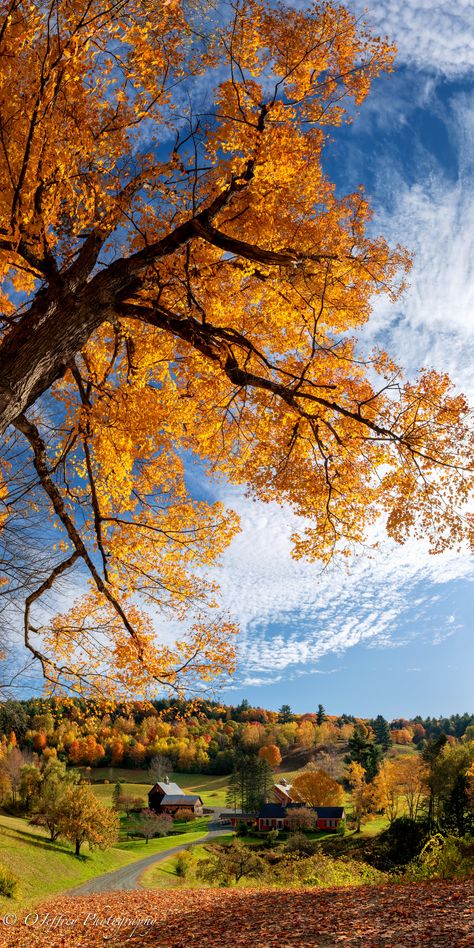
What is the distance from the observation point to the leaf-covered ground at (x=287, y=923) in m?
4.88

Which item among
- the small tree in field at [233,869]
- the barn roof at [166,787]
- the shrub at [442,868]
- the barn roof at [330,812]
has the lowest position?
the barn roof at [166,787]

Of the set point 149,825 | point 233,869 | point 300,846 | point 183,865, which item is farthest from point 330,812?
point 233,869

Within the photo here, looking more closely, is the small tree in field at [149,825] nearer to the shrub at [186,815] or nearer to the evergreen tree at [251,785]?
the shrub at [186,815]

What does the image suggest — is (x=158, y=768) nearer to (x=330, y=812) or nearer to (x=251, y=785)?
(x=251, y=785)

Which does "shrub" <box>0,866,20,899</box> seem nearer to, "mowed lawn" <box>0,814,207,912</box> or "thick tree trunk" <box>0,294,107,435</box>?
"mowed lawn" <box>0,814,207,912</box>

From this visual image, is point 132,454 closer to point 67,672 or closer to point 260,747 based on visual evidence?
point 67,672

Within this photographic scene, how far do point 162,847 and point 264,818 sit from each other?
12210 millimetres

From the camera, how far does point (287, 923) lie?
5949mm

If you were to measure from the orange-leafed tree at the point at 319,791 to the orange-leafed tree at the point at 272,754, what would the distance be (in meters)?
29.3

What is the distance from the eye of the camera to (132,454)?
902 cm

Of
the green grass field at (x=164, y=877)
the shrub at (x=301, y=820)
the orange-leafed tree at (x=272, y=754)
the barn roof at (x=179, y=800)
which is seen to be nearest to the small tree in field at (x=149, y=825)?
the barn roof at (x=179, y=800)

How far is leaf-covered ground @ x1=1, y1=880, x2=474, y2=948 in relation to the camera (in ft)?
16.0

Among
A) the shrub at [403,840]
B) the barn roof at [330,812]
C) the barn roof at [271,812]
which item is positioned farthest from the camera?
the barn roof at [271,812]

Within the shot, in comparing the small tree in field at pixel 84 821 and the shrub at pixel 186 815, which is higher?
the small tree in field at pixel 84 821
